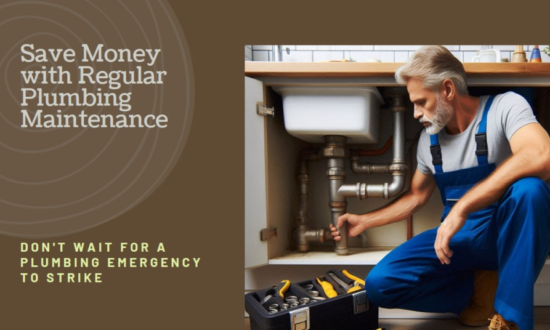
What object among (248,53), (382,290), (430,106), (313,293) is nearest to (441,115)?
(430,106)

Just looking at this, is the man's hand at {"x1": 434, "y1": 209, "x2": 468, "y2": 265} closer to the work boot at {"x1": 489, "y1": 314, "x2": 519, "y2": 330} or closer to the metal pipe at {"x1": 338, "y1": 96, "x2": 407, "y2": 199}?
the work boot at {"x1": 489, "y1": 314, "x2": 519, "y2": 330}

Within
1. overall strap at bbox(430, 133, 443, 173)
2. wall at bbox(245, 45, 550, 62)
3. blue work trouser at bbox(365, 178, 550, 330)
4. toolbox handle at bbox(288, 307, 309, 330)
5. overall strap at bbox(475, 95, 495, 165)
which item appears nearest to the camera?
blue work trouser at bbox(365, 178, 550, 330)

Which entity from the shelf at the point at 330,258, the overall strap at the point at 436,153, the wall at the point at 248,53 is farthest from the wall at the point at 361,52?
the shelf at the point at 330,258

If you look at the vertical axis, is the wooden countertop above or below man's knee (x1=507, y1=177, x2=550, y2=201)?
above

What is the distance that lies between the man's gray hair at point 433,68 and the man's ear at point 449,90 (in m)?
0.01

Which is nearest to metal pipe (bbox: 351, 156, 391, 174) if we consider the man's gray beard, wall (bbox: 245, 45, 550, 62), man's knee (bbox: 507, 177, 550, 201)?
the man's gray beard

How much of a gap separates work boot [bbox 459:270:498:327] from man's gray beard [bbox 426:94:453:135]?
0.44 m

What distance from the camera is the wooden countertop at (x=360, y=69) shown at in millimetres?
1152

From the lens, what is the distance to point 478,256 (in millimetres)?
1090

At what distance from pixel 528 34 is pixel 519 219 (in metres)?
0.44

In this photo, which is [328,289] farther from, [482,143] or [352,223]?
[482,143]

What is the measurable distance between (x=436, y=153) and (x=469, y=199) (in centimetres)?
27

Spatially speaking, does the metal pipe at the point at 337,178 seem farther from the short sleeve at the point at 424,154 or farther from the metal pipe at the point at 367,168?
the short sleeve at the point at 424,154

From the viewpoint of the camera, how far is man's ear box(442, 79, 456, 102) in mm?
1118
